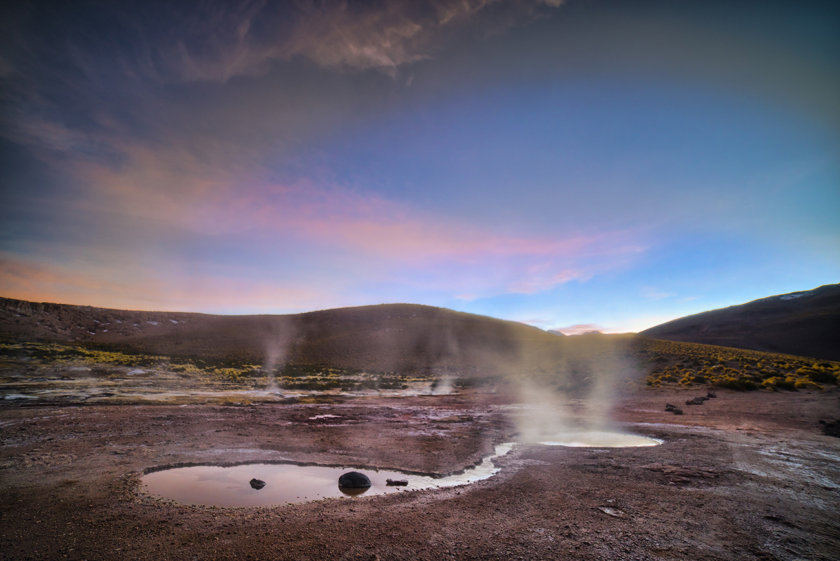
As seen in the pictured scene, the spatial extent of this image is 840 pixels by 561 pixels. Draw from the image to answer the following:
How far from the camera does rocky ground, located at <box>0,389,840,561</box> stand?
5.76m

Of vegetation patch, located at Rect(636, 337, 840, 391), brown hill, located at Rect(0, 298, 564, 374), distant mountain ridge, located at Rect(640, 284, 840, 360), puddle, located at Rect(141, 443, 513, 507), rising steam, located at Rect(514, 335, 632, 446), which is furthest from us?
distant mountain ridge, located at Rect(640, 284, 840, 360)

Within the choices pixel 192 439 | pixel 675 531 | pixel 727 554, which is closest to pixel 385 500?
pixel 675 531

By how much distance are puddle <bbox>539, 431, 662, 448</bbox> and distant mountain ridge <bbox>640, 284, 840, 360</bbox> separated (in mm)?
105816

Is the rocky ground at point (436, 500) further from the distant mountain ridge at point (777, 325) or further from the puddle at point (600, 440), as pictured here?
the distant mountain ridge at point (777, 325)

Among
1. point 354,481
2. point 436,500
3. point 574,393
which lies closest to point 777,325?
point 574,393

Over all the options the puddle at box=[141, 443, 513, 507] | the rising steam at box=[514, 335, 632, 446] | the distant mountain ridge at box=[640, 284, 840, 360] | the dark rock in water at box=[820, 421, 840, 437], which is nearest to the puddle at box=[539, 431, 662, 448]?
the rising steam at box=[514, 335, 632, 446]

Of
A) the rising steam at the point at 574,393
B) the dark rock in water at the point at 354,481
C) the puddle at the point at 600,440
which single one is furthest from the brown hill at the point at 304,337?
the dark rock in water at the point at 354,481

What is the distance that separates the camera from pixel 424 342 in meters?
86.2

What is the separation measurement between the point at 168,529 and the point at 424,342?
266 ft

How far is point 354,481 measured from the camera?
879cm

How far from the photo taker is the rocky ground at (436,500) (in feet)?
18.9

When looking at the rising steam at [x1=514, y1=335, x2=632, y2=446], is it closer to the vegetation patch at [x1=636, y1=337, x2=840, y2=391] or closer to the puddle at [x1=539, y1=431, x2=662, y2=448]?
the puddle at [x1=539, y1=431, x2=662, y2=448]

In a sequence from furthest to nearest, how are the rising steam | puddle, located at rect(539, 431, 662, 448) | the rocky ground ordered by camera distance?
the rising steam, puddle, located at rect(539, 431, 662, 448), the rocky ground

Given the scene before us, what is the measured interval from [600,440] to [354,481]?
1171cm
